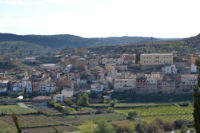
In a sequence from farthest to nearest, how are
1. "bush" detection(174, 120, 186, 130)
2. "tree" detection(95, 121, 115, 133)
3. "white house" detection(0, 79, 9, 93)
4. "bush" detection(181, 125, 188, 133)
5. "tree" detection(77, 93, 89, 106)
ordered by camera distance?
"white house" detection(0, 79, 9, 93) → "tree" detection(77, 93, 89, 106) → "bush" detection(174, 120, 186, 130) → "tree" detection(95, 121, 115, 133) → "bush" detection(181, 125, 188, 133)

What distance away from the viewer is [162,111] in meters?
25.8

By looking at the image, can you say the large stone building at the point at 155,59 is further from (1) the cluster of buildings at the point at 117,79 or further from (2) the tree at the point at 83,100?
(2) the tree at the point at 83,100

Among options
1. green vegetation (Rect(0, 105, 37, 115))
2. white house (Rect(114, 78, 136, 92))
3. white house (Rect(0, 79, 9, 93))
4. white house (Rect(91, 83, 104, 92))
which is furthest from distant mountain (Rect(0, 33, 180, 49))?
green vegetation (Rect(0, 105, 37, 115))

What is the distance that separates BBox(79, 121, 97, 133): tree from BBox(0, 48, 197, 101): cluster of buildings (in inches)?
319

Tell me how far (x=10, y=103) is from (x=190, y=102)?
12.3 meters

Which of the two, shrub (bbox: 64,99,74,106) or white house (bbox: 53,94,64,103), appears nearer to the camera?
shrub (bbox: 64,99,74,106)

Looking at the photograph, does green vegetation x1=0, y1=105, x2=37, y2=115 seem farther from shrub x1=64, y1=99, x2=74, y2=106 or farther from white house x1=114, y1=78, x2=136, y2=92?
white house x1=114, y1=78, x2=136, y2=92

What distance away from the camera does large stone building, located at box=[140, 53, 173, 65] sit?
1503 inches

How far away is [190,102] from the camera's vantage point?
92.6 feet

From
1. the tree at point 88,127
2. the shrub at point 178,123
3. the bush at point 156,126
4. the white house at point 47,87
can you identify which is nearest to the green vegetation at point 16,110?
the tree at point 88,127

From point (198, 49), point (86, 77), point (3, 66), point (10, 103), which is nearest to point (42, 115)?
point (10, 103)

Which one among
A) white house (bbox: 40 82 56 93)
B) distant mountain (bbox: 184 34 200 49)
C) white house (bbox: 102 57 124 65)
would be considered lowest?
white house (bbox: 40 82 56 93)

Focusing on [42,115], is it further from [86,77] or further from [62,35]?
[62,35]

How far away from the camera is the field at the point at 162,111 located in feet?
79.0
